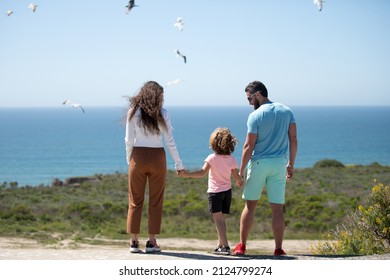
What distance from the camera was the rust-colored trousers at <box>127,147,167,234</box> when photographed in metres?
5.77

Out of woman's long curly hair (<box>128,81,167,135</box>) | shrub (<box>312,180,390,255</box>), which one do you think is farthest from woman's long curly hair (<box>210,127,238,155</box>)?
shrub (<box>312,180,390,255</box>)

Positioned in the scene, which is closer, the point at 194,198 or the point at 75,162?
the point at 194,198

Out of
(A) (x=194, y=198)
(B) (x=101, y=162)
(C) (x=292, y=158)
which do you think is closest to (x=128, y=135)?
(C) (x=292, y=158)

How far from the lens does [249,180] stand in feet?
19.6

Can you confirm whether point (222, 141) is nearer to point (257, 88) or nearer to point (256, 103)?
point (256, 103)

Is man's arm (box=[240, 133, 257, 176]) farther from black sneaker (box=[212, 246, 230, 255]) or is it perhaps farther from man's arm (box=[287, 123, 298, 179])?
A: black sneaker (box=[212, 246, 230, 255])

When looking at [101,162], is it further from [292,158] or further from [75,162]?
[292,158]

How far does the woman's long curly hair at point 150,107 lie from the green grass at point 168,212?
9095 millimetres

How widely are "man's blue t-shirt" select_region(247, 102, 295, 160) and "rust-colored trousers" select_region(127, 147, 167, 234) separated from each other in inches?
38.9

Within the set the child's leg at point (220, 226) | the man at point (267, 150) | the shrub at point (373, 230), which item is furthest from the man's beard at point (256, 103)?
the shrub at point (373, 230)

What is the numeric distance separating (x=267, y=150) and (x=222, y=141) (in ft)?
1.61

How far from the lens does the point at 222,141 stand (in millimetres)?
6031

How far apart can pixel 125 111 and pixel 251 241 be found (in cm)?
1218

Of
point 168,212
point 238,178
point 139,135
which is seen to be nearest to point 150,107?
point 139,135
